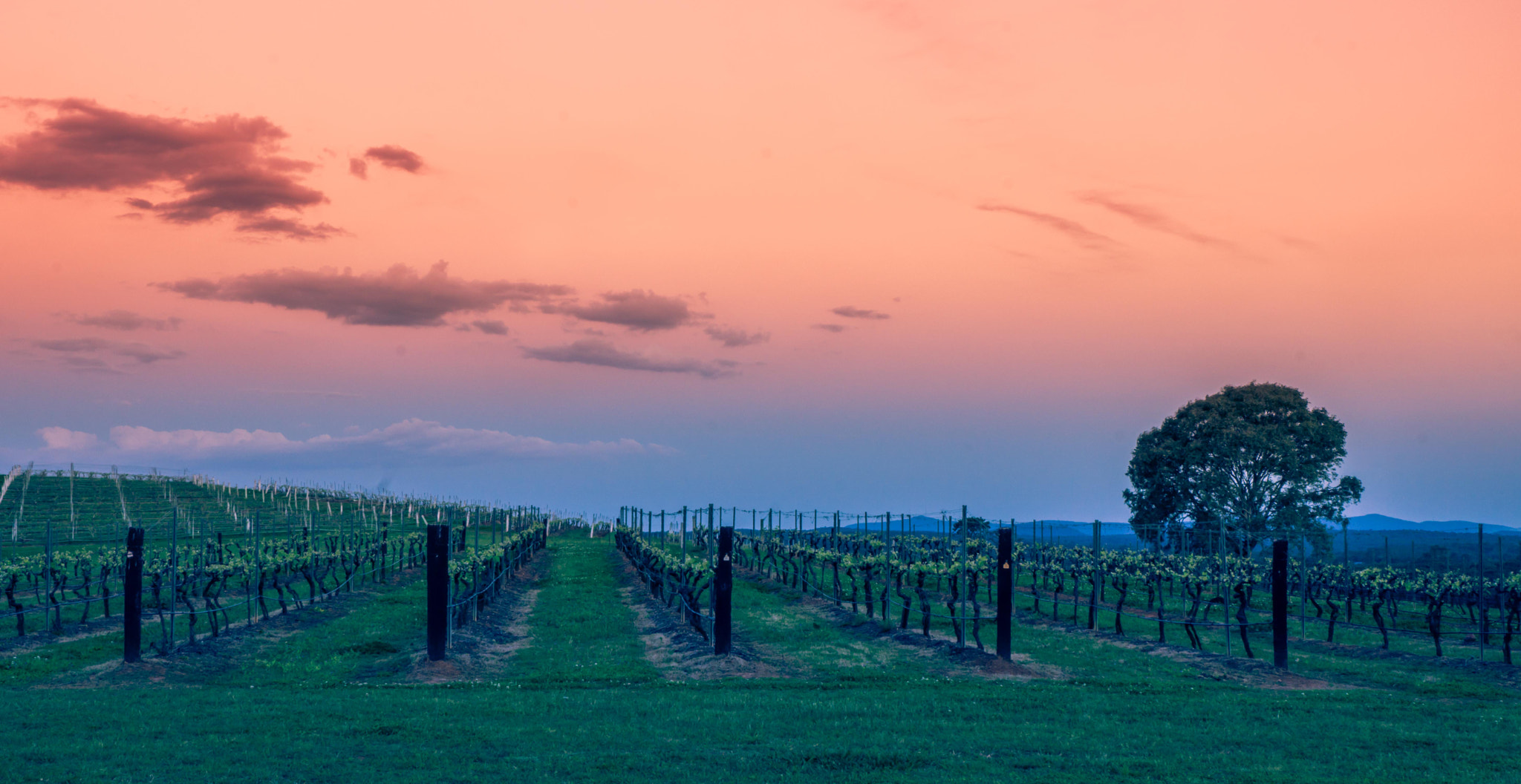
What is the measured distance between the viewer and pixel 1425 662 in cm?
2234

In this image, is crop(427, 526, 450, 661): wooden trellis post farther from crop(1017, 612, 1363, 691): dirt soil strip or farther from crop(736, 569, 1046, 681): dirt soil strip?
crop(1017, 612, 1363, 691): dirt soil strip

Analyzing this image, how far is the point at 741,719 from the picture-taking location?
13.7 m

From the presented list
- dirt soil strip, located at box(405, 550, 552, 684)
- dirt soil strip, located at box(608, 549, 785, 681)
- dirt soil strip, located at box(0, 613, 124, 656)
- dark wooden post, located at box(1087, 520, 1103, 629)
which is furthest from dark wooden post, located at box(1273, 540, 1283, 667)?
dirt soil strip, located at box(0, 613, 124, 656)

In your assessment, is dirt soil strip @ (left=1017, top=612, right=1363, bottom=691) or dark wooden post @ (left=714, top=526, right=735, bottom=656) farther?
dark wooden post @ (left=714, top=526, right=735, bottom=656)

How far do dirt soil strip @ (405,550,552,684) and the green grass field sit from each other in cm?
39

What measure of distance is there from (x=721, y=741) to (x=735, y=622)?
15.2 meters

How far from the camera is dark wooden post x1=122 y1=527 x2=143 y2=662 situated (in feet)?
59.3

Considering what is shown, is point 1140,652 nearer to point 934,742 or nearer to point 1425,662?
point 1425,662

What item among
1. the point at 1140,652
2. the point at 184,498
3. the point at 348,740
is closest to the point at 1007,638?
the point at 1140,652

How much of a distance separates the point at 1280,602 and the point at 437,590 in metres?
16.1

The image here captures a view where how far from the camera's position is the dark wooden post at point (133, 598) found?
18062 millimetres

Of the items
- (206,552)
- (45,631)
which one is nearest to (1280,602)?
(45,631)

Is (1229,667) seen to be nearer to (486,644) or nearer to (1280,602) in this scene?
(1280,602)

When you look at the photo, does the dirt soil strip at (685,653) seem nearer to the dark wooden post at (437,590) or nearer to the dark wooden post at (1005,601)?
the dark wooden post at (437,590)
